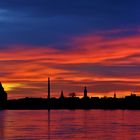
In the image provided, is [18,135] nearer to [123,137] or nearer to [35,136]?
[35,136]

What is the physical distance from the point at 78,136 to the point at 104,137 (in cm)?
268

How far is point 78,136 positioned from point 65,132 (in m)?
6.69

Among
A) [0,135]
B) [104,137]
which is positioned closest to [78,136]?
[104,137]

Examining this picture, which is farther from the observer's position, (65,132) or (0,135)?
(65,132)

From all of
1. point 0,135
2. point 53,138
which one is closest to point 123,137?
point 53,138

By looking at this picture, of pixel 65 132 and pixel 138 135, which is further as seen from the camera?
pixel 65 132

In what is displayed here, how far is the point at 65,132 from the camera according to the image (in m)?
69.9

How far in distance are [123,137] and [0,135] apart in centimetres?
1188

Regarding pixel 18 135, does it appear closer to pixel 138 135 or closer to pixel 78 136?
pixel 78 136

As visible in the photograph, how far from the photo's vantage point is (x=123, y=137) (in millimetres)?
62562

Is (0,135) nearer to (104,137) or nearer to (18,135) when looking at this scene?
(18,135)

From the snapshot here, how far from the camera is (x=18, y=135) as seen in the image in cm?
6481

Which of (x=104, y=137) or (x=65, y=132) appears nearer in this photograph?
(x=104, y=137)

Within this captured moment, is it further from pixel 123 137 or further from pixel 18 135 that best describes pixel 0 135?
pixel 123 137
